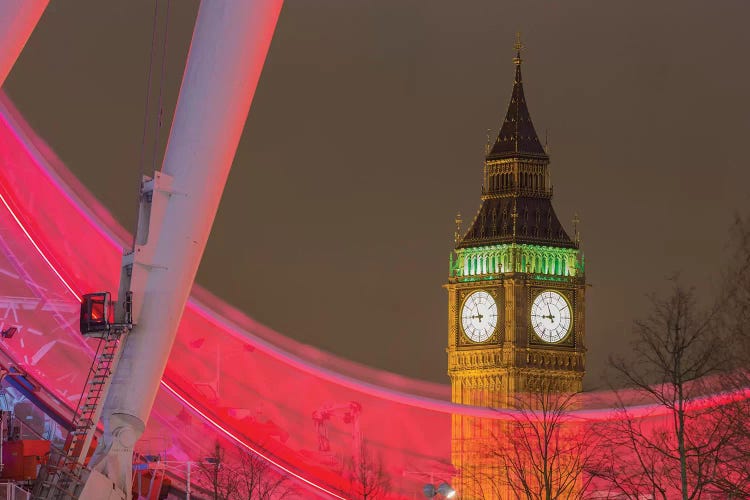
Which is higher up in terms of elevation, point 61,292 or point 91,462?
point 61,292

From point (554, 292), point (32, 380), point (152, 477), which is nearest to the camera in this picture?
point (152, 477)

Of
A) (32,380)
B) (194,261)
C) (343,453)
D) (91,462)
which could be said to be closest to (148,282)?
(194,261)

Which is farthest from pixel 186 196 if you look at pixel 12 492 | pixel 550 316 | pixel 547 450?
pixel 550 316

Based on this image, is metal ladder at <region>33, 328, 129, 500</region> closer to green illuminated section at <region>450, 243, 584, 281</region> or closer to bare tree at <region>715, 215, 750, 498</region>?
bare tree at <region>715, 215, 750, 498</region>

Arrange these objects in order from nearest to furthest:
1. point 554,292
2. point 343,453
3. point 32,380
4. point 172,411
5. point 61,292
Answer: point 32,380, point 61,292, point 172,411, point 343,453, point 554,292

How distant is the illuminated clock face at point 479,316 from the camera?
422 feet

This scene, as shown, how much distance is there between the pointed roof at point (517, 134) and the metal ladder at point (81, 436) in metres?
113

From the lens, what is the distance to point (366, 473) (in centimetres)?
6725

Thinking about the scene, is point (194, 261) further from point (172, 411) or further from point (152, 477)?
point (172, 411)

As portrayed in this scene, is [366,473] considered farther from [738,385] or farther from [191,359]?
[738,385]

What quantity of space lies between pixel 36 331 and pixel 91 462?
31.5 m

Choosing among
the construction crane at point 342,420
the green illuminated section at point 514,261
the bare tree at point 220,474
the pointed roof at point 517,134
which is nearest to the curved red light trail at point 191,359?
the construction crane at point 342,420

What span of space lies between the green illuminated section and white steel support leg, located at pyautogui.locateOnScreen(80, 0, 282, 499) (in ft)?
352

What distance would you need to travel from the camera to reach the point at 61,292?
166 feet
